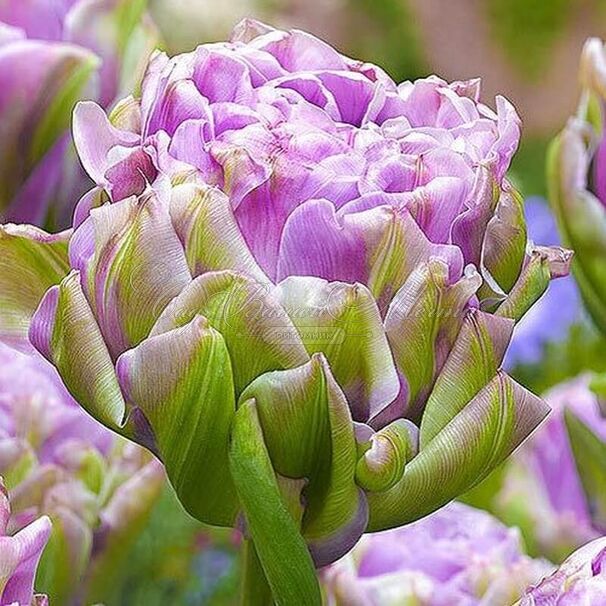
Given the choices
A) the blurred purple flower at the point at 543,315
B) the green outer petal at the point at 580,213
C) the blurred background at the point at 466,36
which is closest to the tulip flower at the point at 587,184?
the green outer petal at the point at 580,213

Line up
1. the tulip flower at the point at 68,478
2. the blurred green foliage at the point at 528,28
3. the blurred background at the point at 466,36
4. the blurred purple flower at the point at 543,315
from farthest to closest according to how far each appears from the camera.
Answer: the blurred green foliage at the point at 528,28 < the blurred background at the point at 466,36 < the blurred purple flower at the point at 543,315 < the tulip flower at the point at 68,478

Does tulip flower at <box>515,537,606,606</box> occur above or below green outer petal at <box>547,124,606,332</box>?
above

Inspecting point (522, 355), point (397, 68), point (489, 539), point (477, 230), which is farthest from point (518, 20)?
point (477, 230)

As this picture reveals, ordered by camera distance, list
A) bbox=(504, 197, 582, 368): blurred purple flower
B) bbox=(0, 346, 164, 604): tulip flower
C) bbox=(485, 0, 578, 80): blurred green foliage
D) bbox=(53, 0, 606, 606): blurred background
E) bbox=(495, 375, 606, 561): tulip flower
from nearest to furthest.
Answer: bbox=(0, 346, 164, 604): tulip flower → bbox=(495, 375, 606, 561): tulip flower → bbox=(504, 197, 582, 368): blurred purple flower → bbox=(53, 0, 606, 606): blurred background → bbox=(485, 0, 578, 80): blurred green foliage

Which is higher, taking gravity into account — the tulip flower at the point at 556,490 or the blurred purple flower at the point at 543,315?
the tulip flower at the point at 556,490

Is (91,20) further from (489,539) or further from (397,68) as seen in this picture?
(397,68)

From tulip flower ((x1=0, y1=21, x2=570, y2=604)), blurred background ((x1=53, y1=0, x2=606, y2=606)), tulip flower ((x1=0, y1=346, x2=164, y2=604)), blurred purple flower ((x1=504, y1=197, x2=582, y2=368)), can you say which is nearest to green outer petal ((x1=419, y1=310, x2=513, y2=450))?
tulip flower ((x1=0, y1=21, x2=570, y2=604))

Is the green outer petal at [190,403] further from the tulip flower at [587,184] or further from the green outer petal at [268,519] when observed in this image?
the tulip flower at [587,184]

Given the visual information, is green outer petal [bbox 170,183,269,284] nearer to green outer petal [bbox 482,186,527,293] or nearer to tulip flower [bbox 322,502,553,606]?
green outer petal [bbox 482,186,527,293]
